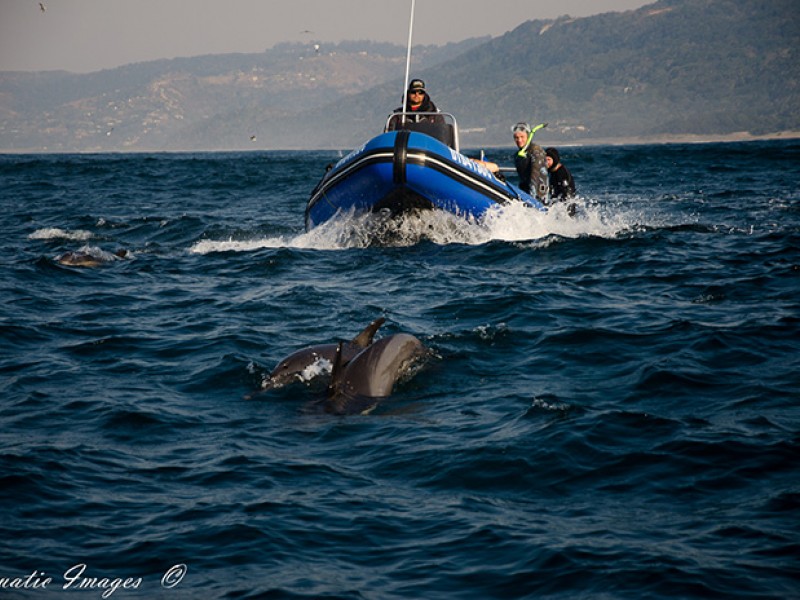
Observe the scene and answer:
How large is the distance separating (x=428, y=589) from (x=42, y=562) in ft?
6.99

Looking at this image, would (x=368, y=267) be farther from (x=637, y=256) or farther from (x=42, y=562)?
(x=42, y=562)

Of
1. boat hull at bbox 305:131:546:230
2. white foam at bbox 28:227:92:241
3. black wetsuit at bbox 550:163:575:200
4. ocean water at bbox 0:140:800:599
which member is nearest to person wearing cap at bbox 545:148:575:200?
black wetsuit at bbox 550:163:575:200

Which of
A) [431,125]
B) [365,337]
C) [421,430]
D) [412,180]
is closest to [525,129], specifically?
[431,125]

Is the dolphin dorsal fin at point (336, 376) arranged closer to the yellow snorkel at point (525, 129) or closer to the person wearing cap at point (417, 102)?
the yellow snorkel at point (525, 129)

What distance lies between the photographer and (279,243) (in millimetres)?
18359

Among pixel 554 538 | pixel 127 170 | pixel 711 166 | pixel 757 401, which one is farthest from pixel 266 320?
pixel 127 170

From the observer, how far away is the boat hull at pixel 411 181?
15875mm

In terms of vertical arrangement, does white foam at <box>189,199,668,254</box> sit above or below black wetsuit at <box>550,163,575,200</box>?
below

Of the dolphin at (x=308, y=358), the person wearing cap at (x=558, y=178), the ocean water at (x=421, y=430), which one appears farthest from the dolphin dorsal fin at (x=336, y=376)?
the person wearing cap at (x=558, y=178)

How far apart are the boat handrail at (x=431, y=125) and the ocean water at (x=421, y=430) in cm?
234

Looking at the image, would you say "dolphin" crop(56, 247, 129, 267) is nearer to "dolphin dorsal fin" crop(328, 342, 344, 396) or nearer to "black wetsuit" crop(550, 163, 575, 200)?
"black wetsuit" crop(550, 163, 575, 200)

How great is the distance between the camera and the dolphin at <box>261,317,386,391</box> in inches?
346

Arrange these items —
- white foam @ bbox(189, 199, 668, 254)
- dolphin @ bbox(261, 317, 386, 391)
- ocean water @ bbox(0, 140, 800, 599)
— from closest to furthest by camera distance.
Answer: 1. ocean water @ bbox(0, 140, 800, 599)
2. dolphin @ bbox(261, 317, 386, 391)
3. white foam @ bbox(189, 199, 668, 254)

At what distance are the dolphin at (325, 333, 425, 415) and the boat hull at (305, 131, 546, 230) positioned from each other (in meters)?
7.46
